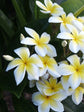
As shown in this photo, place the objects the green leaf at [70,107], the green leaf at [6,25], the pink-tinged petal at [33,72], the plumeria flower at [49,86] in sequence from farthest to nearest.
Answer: the green leaf at [6,25], the green leaf at [70,107], the plumeria flower at [49,86], the pink-tinged petal at [33,72]

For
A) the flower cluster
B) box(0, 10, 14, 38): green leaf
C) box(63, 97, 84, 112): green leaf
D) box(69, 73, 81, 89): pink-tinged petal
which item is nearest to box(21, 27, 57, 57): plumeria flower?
the flower cluster

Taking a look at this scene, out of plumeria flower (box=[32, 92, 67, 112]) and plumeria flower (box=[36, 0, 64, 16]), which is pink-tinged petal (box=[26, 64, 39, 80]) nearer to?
plumeria flower (box=[32, 92, 67, 112])

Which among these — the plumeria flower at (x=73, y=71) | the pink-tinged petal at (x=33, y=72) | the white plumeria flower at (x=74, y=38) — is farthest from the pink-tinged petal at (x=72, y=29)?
the pink-tinged petal at (x=33, y=72)

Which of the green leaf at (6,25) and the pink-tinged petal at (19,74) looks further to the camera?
the green leaf at (6,25)

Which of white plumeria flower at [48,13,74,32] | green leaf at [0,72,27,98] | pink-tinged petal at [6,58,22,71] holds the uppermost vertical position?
white plumeria flower at [48,13,74,32]

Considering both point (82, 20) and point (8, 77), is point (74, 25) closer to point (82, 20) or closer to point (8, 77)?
point (82, 20)

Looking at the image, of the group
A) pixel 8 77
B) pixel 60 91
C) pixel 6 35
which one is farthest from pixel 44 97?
pixel 6 35

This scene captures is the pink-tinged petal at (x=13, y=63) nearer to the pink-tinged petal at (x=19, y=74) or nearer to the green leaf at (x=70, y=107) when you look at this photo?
the pink-tinged petal at (x=19, y=74)
